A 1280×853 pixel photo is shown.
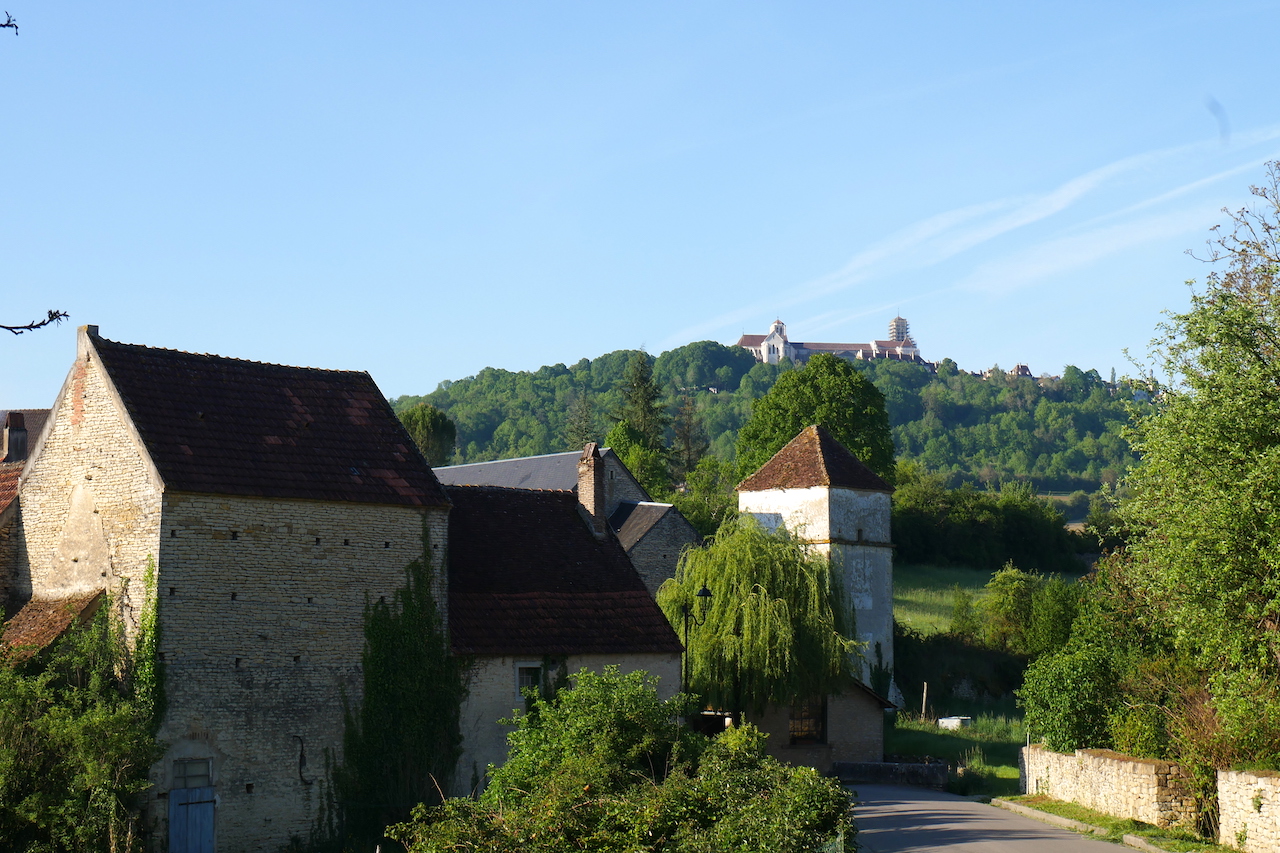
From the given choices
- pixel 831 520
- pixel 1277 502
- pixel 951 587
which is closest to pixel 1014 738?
pixel 831 520

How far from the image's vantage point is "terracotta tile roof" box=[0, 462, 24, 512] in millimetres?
22859

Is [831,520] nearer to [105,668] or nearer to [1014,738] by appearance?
[1014,738]

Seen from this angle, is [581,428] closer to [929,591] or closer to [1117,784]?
[929,591]

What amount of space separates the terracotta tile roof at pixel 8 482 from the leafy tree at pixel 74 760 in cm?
493

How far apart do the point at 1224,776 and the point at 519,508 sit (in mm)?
15060

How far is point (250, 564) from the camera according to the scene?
20.2 m

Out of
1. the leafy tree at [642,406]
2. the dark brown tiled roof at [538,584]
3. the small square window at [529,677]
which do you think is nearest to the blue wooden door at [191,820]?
the dark brown tiled roof at [538,584]

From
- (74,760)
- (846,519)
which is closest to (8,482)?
(74,760)

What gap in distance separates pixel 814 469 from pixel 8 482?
897 inches

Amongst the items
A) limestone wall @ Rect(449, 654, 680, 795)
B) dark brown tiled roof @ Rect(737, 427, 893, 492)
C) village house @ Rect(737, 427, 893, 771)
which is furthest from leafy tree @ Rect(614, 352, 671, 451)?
limestone wall @ Rect(449, 654, 680, 795)

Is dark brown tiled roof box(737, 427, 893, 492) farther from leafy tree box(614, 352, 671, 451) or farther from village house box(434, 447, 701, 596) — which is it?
leafy tree box(614, 352, 671, 451)

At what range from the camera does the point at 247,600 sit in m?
20.1

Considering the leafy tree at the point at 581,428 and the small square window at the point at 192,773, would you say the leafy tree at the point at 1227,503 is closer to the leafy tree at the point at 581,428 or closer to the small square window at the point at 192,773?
the small square window at the point at 192,773

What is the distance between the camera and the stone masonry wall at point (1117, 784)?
20672 mm
